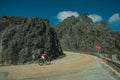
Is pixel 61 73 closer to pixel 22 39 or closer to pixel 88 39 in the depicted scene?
pixel 22 39

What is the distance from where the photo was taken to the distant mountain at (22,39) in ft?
121

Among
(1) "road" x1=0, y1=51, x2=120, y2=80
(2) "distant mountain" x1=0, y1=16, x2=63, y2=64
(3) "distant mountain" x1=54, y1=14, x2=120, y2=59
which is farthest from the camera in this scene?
(3) "distant mountain" x1=54, y1=14, x2=120, y2=59

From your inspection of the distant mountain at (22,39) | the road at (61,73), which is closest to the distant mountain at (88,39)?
the distant mountain at (22,39)

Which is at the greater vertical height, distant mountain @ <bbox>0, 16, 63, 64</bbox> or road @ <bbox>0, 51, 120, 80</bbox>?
distant mountain @ <bbox>0, 16, 63, 64</bbox>

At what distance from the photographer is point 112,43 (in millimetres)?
125938

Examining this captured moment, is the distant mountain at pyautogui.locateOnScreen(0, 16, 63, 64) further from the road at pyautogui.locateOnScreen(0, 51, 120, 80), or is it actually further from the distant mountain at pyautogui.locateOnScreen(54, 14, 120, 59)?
the distant mountain at pyautogui.locateOnScreen(54, 14, 120, 59)

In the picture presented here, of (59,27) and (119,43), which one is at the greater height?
(59,27)

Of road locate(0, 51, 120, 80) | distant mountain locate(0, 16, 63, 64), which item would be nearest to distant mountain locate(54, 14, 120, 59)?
distant mountain locate(0, 16, 63, 64)

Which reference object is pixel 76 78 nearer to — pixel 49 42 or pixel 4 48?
pixel 4 48

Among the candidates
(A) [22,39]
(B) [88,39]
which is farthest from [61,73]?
(B) [88,39]

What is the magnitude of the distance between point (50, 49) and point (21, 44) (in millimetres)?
8165

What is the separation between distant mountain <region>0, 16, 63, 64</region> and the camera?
36969 mm

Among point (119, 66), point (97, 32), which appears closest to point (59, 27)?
point (97, 32)

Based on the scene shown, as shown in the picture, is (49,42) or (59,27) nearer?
(49,42)
